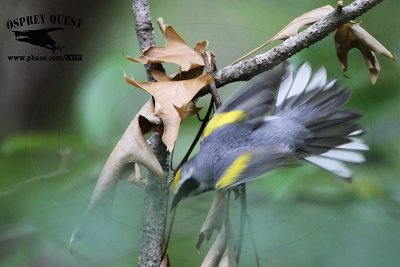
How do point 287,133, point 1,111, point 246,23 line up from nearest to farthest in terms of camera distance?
point 287,133 < point 246,23 < point 1,111

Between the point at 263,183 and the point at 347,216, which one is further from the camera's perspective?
the point at 347,216

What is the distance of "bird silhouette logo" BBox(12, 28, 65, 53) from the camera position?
0.61 metres

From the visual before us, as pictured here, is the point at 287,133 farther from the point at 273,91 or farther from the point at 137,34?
the point at 137,34

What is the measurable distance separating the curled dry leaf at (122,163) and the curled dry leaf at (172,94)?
0.01 metres

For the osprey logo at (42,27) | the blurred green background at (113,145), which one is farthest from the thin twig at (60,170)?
the osprey logo at (42,27)

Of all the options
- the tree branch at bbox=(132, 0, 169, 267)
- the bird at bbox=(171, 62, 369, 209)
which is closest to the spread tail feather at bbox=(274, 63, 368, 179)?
the bird at bbox=(171, 62, 369, 209)

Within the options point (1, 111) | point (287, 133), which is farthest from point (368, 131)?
point (1, 111)

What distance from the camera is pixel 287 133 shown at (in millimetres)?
433

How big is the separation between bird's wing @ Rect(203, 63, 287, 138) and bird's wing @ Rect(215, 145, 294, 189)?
3cm

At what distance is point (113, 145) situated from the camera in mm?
537

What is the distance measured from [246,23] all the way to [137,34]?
0.10m

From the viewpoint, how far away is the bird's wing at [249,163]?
1.35 ft

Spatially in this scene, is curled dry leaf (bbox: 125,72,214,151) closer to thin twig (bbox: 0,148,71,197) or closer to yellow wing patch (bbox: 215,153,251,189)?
yellow wing patch (bbox: 215,153,251,189)

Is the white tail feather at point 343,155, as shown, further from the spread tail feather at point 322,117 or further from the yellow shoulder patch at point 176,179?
the yellow shoulder patch at point 176,179
